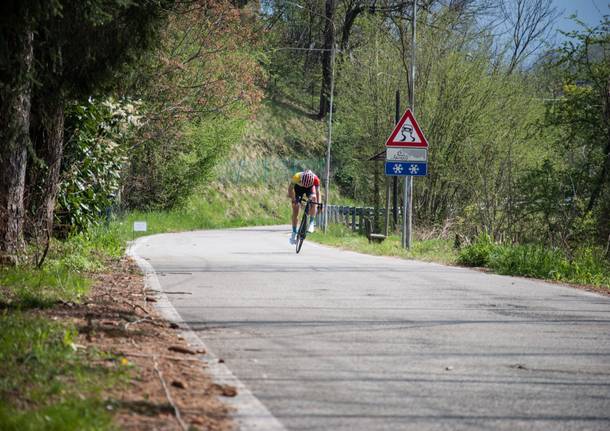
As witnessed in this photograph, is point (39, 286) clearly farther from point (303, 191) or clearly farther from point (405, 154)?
point (405, 154)

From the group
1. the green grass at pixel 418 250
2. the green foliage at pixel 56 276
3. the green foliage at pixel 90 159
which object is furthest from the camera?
the green grass at pixel 418 250

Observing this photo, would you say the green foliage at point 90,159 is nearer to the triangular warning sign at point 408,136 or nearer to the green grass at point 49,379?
the triangular warning sign at point 408,136

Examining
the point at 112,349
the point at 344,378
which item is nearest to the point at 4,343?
the point at 112,349

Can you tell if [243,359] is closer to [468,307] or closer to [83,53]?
[468,307]

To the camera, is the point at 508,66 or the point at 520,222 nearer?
the point at 520,222

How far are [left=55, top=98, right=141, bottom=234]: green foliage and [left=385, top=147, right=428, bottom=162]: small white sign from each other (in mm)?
7015

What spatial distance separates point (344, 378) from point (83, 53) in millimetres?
6932

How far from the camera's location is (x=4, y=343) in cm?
632

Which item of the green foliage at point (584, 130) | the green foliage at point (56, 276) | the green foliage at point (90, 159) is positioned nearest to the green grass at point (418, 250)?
the green foliage at point (584, 130)

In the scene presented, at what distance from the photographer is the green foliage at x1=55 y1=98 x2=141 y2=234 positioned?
1532 cm

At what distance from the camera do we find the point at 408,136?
22.2m

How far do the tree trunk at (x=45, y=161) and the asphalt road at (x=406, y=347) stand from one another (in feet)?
5.62

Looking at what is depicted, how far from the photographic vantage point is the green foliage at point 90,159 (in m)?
15.3

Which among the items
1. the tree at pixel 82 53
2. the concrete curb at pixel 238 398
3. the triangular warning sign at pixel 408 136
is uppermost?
the tree at pixel 82 53
